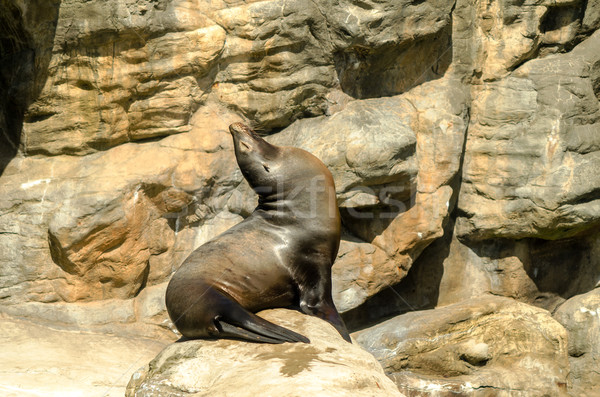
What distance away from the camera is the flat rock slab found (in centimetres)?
590

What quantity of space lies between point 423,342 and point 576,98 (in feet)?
11.0

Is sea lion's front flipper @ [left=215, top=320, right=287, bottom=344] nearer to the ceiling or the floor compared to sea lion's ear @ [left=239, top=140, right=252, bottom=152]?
nearer to the floor

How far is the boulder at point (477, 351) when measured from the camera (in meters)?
7.20

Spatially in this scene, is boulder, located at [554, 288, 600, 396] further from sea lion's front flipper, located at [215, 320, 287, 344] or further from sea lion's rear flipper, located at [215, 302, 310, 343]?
sea lion's front flipper, located at [215, 320, 287, 344]

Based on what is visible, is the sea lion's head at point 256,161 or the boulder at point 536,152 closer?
the sea lion's head at point 256,161

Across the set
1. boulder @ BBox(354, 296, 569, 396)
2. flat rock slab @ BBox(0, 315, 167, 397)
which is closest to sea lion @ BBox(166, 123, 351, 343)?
flat rock slab @ BBox(0, 315, 167, 397)

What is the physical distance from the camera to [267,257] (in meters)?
6.19

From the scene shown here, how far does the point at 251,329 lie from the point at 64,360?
7.63ft

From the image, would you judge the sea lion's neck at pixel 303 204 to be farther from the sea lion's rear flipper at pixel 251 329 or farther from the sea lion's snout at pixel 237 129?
the sea lion's rear flipper at pixel 251 329

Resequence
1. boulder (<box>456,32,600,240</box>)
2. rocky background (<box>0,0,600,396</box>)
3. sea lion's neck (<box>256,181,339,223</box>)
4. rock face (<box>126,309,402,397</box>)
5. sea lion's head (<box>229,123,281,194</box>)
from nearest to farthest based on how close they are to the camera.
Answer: rock face (<box>126,309,402,397</box>) → sea lion's neck (<box>256,181,339,223</box>) → sea lion's head (<box>229,123,281,194</box>) → rocky background (<box>0,0,600,396</box>) → boulder (<box>456,32,600,240</box>)

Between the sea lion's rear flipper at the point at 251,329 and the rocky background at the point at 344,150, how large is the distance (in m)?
2.89

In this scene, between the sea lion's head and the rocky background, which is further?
the rocky background

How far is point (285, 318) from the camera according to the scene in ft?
18.6

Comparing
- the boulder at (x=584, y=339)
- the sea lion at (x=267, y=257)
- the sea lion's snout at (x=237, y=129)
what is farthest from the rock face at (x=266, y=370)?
the boulder at (x=584, y=339)
